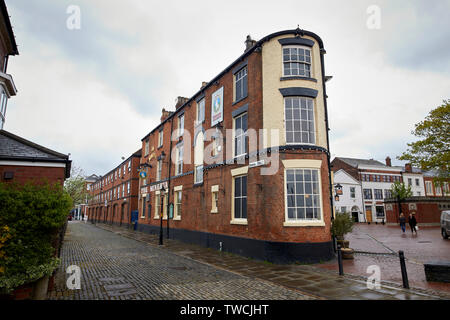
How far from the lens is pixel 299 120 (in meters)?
12.6

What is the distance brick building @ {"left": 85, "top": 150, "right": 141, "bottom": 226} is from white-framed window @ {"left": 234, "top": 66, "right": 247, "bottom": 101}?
22.5m

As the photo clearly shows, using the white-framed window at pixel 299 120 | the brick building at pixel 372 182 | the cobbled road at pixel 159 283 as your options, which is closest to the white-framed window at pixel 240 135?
the white-framed window at pixel 299 120

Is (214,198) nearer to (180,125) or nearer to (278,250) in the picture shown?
(278,250)

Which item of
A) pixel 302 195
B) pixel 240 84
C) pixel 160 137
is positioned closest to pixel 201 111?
pixel 240 84

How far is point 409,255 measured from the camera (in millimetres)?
12359

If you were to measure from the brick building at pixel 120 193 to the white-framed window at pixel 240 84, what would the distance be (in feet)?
74.0

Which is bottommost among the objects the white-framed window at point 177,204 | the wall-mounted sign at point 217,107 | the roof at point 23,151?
the white-framed window at point 177,204

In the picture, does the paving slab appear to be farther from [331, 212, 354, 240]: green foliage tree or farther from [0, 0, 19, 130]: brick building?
[0, 0, 19, 130]: brick building

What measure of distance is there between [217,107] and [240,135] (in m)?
3.28

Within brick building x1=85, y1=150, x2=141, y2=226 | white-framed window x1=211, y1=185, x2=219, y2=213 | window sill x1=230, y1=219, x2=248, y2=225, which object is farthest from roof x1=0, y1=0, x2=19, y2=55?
brick building x1=85, y1=150, x2=141, y2=226

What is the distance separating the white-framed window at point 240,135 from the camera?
1428 centimetres

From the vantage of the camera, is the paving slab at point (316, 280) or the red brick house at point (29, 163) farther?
the red brick house at point (29, 163)

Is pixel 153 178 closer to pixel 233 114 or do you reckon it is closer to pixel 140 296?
pixel 233 114

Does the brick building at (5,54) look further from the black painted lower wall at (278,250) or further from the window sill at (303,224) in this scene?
the window sill at (303,224)
